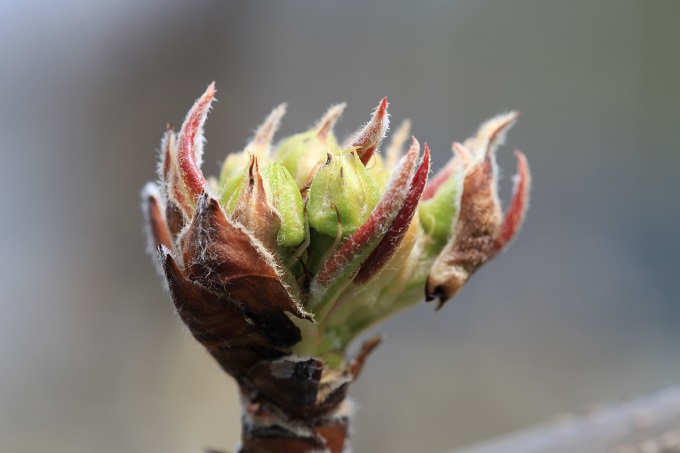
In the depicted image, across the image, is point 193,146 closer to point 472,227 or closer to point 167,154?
point 167,154

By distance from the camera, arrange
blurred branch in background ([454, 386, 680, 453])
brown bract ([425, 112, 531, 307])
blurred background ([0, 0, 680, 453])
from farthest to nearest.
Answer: blurred background ([0, 0, 680, 453]), blurred branch in background ([454, 386, 680, 453]), brown bract ([425, 112, 531, 307])

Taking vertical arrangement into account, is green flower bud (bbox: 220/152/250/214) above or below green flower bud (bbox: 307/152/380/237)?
above

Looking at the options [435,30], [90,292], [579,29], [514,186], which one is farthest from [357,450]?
[514,186]

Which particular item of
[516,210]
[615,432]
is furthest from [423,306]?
[516,210]

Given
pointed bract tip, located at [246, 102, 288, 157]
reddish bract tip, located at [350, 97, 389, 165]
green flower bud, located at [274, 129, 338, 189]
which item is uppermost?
pointed bract tip, located at [246, 102, 288, 157]

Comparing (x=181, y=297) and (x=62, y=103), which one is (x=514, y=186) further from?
(x=62, y=103)

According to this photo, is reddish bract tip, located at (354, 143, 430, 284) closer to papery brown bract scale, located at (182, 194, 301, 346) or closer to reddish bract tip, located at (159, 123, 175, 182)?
papery brown bract scale, located at (182, 194, 301, 346)

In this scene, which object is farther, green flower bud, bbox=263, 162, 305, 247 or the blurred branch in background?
the blurred branch in background

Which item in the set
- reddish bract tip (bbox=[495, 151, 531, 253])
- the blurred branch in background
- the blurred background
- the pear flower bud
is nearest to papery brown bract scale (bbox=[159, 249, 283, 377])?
the pear flower bud
